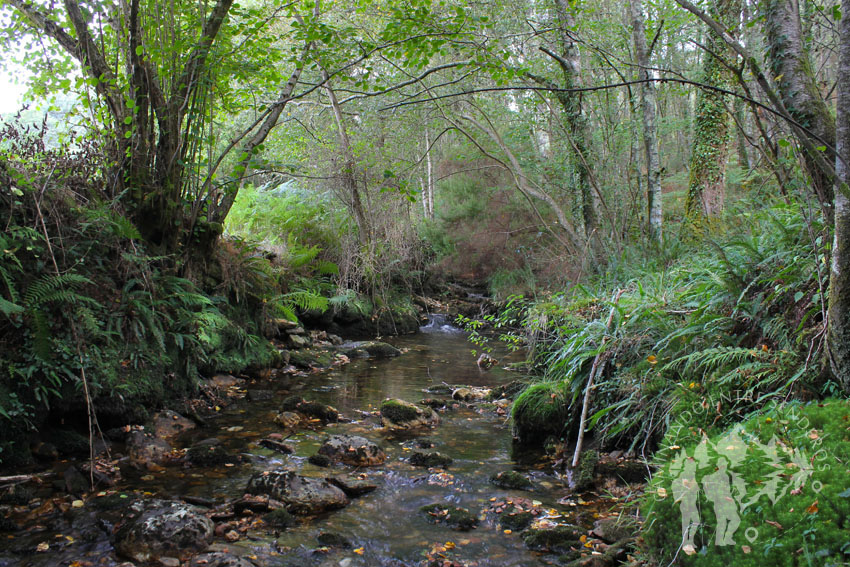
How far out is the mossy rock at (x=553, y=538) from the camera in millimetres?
3146

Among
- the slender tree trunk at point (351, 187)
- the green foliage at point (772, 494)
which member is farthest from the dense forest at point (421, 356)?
the slender tree trunk at point (351, 187)

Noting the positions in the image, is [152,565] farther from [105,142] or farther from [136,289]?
[105,142]

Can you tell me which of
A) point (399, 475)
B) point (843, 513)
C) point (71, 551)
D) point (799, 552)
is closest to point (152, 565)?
point (71, 551)

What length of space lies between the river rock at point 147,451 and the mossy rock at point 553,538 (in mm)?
3148

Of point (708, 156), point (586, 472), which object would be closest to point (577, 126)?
point (708, 156)

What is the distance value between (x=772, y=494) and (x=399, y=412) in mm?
4077

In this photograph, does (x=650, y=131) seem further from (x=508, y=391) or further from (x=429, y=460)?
(x=429, y=460)

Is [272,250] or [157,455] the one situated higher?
[272,250]

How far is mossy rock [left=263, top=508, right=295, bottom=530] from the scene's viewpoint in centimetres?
349

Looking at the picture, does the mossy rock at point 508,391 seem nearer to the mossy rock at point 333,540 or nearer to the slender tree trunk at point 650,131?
the slender tree trunk at point 650,131

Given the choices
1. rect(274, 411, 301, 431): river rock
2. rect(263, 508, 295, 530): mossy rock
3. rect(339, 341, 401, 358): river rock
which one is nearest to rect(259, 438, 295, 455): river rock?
rect(274, 411, 301, 431): river rock

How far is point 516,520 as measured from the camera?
11.5 feet

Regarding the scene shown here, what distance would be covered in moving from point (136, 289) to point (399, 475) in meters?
3.60

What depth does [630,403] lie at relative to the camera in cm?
403
